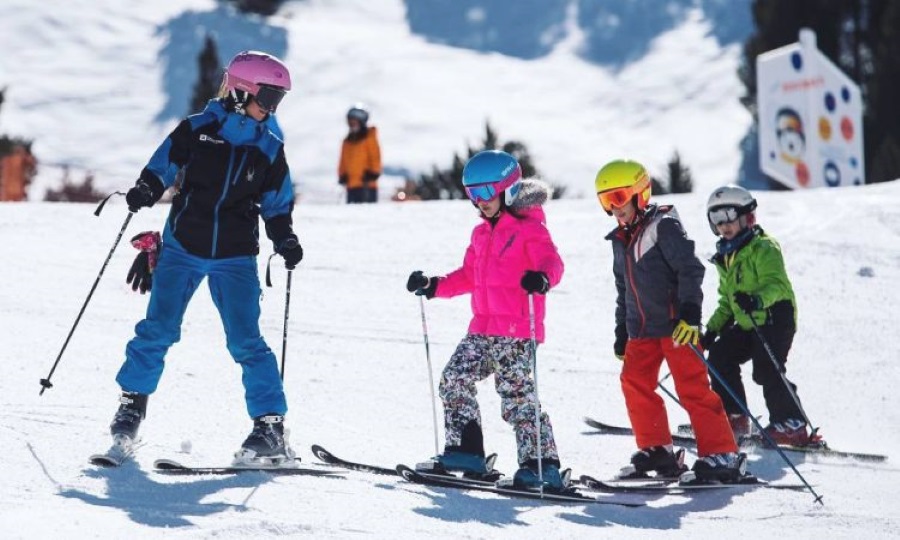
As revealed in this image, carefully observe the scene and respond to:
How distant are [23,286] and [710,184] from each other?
1259 inches

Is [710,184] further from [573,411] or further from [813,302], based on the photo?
[573,411]

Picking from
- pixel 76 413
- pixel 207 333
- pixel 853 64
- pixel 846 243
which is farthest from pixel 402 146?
pixel 76 413

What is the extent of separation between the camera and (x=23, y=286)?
10234 mm

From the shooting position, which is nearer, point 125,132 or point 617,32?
point 125,132

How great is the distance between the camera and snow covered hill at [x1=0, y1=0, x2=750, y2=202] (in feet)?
143

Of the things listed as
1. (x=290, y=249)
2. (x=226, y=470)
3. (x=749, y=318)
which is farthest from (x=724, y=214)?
(x=226, y=470)

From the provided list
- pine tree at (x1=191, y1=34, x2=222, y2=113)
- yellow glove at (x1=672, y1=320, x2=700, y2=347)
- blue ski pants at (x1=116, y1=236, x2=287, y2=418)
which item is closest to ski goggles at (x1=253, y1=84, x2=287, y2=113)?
blue ski pants at (x1=116, y1=236, x2=287, y2=418)

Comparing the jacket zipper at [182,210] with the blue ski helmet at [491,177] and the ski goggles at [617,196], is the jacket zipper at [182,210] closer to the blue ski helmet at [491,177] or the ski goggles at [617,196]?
the blue ski helmet at [491,177]

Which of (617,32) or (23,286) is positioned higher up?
(617,32)

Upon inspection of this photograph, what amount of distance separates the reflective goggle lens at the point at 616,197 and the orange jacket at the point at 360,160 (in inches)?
349

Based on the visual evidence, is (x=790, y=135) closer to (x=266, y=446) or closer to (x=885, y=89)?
(x=885, y=89)

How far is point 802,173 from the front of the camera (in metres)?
A: 25.5

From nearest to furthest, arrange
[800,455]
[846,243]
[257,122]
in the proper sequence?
[257,122]
[800,455]
[846,243]

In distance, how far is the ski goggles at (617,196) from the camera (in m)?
6.84
